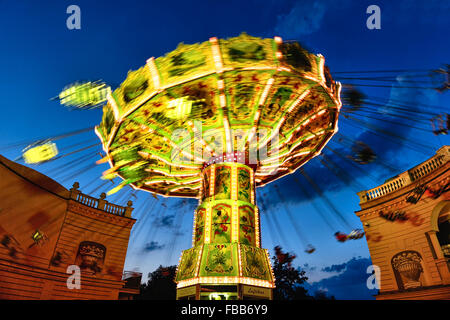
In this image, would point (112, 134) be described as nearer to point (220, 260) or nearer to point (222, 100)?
point (222, 100)

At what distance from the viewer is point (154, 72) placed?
9.62m

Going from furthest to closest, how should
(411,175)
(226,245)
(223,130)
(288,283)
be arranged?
(288,283), (411,175), (223,130), (226,245)

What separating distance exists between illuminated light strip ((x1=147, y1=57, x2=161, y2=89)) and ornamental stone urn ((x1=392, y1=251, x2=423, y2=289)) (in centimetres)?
1534

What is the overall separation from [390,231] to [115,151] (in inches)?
618

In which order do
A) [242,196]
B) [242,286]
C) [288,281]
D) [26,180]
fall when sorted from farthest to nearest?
[288,281] < [26,180] < [242,196] < [242,286]

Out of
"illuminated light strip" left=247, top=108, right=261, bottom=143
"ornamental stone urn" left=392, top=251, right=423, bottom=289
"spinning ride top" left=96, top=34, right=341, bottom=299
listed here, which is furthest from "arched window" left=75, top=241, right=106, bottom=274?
"ornamental stone urn" left=392, top=251, right=423, bottom=289

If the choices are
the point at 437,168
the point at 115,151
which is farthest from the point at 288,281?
the point at 115,151

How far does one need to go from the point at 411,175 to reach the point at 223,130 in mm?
11408

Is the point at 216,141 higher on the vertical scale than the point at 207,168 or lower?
higher

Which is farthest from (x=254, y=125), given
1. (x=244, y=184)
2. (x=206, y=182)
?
(x=206, y=182)

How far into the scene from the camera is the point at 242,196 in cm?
1245

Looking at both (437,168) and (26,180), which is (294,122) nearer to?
(437,168)

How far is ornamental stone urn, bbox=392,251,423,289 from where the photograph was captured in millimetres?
14633

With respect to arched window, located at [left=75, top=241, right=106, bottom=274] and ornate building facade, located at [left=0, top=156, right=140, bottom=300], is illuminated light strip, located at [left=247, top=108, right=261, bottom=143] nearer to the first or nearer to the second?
ornate building facade, located at [left=0, top=156, right=140, bottom=300]
